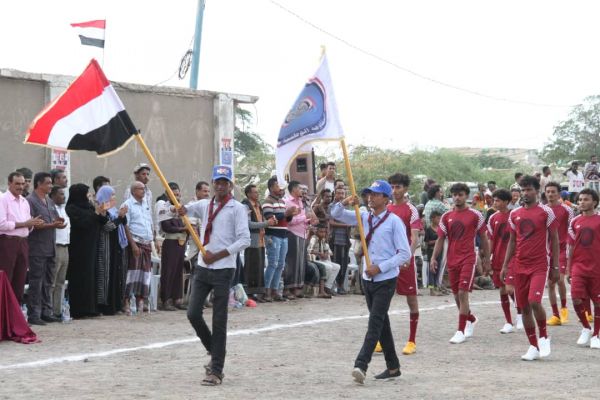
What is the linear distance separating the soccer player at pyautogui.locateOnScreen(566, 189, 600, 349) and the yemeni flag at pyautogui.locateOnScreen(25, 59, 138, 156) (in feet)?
19.3

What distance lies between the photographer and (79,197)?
15852mm

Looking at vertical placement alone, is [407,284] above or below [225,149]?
below

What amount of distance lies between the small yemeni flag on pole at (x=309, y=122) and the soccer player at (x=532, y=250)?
2.55m

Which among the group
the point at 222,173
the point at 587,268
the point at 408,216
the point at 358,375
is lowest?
the point at 358,375

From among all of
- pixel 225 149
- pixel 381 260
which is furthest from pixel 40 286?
pixel 225 149

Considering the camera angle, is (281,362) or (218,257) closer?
(218,257)

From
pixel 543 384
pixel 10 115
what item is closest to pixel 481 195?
pixel 10 115

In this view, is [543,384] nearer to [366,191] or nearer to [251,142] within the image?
[366,191]

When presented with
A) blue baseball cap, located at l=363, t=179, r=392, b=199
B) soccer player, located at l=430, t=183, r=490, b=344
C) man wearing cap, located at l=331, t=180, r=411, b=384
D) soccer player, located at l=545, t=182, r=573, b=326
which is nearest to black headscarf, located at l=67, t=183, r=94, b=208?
soccer player, located at l=430, t=183, r=490, b=344

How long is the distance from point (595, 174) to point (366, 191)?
2448 cm

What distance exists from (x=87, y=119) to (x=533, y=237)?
17.4ft

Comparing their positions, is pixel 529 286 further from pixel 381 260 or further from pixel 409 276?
pixel 381 260

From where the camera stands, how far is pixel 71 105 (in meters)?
10.7

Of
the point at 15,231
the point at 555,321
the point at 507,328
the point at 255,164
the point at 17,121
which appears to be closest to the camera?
the point at 15,231
